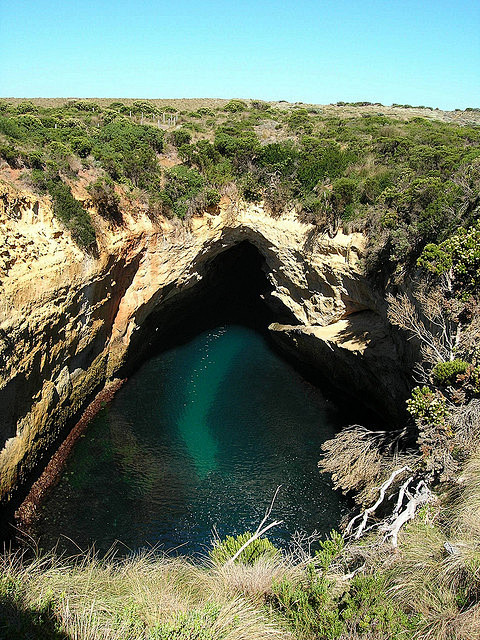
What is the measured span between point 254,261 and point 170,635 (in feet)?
69.2

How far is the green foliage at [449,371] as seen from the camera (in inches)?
359

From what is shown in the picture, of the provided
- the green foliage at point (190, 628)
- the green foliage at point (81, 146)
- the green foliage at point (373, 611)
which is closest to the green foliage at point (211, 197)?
the green foliage at point (81, 146)

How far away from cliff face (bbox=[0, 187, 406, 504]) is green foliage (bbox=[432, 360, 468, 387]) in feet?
16.0

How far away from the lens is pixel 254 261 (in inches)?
1004

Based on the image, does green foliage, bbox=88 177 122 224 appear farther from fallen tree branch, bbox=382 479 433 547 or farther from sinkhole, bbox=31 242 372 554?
fallen tree branch, bbox=382 479 433 547

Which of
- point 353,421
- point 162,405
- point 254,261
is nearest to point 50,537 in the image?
point 162,405

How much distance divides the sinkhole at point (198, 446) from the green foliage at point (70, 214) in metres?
6.20

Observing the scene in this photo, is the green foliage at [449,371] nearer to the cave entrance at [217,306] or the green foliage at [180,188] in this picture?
the cave entrance at [217,306]

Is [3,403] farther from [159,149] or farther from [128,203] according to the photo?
[159,149]

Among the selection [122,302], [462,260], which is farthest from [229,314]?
[462,260]

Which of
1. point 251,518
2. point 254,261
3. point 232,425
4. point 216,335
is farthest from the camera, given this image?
point 254,261

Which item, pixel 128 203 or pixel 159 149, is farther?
pixel 159 149

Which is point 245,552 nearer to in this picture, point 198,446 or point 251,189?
point 198,446

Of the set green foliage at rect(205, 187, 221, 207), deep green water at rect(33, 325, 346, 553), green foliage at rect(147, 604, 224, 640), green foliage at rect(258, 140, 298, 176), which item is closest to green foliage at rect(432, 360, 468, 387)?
deep green water at rect(33, 325, 346, 553)
